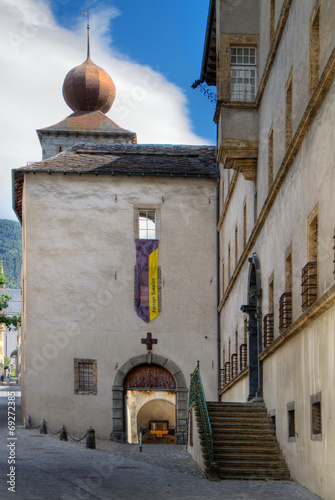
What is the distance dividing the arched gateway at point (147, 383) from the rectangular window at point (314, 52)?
20533 mm

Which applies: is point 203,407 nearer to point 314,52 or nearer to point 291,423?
point 291,423

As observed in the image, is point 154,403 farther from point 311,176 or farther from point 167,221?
point 311,176

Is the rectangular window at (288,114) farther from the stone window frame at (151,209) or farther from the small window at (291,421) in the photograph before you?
the stone window frame at (151,209)

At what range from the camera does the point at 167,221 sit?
36.8 metres

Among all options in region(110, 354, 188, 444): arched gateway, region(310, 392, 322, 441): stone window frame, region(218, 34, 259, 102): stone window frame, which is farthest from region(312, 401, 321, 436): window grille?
region(110, 354, 188, 444): arched gateway

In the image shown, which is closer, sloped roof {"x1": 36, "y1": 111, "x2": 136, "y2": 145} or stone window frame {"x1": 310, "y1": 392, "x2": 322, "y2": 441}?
stone window frame {"x1": 310, "y1": 392, "x2": 322, "y2": 441}

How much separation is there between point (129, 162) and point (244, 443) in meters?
20.0

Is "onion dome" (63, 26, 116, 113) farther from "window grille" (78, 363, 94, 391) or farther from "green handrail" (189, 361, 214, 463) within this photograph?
"green handrail" (189, 361, 214, 463)

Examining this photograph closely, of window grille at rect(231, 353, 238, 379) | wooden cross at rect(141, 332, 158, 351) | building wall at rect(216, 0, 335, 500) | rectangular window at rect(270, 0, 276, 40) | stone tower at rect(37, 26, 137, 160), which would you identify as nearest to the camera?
building wall at rect(216, 0, 335, 500)

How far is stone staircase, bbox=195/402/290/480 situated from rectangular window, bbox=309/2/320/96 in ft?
25.0

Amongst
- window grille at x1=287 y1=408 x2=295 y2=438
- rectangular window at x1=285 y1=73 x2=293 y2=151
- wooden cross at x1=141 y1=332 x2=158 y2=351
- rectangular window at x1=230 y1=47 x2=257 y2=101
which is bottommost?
window grille at x1=287 y1=408 x2=295 y2=438

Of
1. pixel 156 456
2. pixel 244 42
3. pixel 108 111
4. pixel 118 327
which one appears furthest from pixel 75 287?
pixel 108 111

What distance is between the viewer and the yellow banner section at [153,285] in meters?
35.9

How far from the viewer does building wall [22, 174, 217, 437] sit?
35031 millimetres
